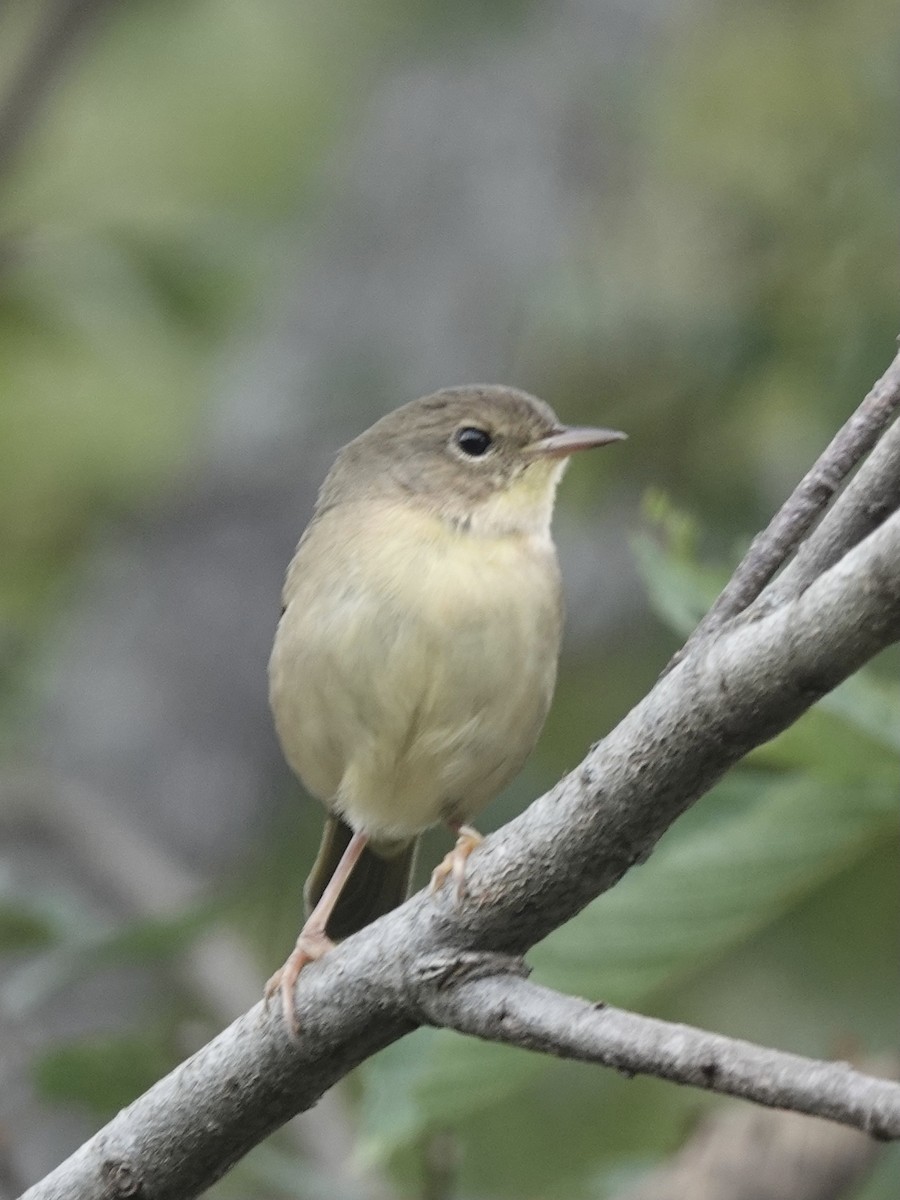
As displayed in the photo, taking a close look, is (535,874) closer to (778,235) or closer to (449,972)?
(449,972)

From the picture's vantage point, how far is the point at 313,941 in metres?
3.36

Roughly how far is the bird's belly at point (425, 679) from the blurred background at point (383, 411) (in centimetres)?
39

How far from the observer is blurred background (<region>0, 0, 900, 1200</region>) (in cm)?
503

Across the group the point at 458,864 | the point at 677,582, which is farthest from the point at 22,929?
the point at 458,864

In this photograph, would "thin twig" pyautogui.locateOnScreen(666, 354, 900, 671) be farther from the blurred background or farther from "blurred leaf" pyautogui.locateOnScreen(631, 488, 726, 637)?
the blurred background

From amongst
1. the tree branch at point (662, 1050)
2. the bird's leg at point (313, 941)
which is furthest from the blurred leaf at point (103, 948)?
the tree branch at point (662, 1050)

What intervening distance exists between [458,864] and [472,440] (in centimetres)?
188

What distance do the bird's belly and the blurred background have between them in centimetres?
39

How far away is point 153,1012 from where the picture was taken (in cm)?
575

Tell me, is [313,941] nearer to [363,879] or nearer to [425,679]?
[425,679]

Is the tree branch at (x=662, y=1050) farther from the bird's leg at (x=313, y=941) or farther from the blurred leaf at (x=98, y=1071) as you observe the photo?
the blurred leaf at (x=98, y=1071)

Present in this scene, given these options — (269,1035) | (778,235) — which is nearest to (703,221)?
(778,235)

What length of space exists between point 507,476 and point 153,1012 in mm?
2519

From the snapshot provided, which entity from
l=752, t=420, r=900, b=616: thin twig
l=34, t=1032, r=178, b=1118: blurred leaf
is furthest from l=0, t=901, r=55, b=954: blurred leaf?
l=752, t=420, r=900, b=616: thin twig
